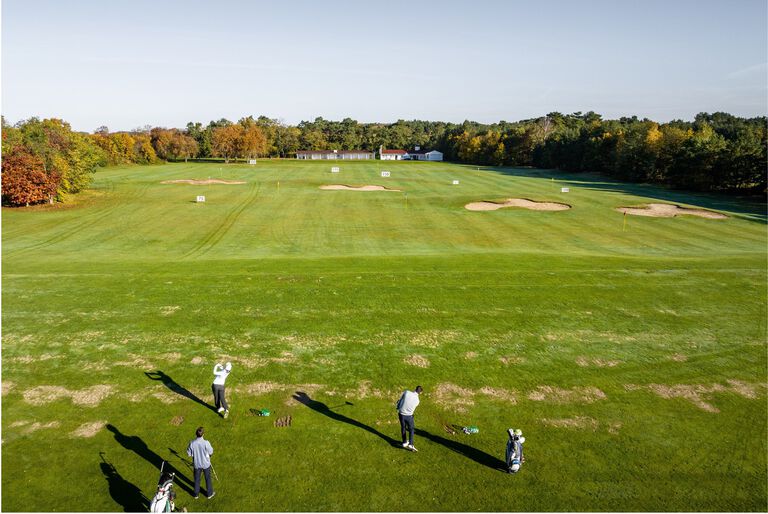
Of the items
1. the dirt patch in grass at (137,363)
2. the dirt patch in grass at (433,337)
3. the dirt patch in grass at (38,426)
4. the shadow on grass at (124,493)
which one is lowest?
the shadow on grass at (124,493)

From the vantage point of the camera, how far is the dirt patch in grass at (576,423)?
1269 cm

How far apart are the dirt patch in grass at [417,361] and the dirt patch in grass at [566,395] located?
3652 mm

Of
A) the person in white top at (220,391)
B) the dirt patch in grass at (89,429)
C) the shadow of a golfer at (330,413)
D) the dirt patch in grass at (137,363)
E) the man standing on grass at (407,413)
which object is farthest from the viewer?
Answer: the dirt patch in grass at (137,363)

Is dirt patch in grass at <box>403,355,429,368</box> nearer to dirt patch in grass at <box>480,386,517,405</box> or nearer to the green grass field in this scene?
the green grass field

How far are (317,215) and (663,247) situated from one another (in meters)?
33.2

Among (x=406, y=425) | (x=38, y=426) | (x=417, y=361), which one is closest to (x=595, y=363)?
(x=417, y=361)

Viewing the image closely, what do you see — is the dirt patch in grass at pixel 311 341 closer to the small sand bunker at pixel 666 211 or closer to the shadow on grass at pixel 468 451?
the shadow on grass at pixel 468 451

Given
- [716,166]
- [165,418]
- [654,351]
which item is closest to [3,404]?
[165,418]

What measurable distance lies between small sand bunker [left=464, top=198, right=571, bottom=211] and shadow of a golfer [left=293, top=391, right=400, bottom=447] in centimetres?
4262

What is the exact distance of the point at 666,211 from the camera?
176ft

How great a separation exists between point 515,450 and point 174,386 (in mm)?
10431

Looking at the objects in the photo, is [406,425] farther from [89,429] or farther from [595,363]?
[89,429]

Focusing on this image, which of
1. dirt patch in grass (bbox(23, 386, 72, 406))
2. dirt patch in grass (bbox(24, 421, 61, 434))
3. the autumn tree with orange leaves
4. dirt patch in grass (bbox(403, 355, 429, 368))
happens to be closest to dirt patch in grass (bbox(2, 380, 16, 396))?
dirt patch in grass (bbox(23, 386, 72, 406))

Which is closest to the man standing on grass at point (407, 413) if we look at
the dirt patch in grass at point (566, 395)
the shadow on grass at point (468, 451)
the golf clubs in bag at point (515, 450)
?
the shadow on grass at point (468, 451)
